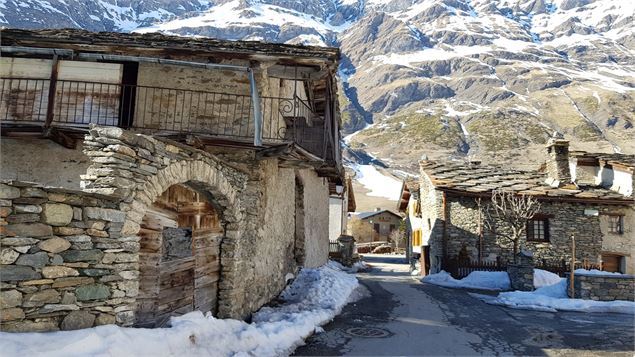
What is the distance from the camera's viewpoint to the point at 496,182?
2236 centimetres

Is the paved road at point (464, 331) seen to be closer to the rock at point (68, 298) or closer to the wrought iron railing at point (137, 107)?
the rock at point (68, 298)

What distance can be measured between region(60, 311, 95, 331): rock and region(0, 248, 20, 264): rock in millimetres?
813

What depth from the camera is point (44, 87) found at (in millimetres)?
10422

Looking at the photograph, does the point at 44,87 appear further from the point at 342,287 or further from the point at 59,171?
the point at 342,287

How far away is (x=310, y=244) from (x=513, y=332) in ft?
27.0

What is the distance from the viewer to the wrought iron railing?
9.88 metres

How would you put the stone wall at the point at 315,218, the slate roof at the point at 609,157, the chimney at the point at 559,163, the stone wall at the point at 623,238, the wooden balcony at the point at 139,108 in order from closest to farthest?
1. the wooden balcony at the point at 139,108
2. the stone wall at the point at 315,218
3. the stone wall at the point at 623,238
4. the chimney at the point at 559,163
5. the slate roof at the point at 609,157

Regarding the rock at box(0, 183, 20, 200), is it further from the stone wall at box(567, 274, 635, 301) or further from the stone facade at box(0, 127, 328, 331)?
the stone wall at box(567, 274, 635, 301)

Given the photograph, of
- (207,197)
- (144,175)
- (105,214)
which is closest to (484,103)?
(207,197)

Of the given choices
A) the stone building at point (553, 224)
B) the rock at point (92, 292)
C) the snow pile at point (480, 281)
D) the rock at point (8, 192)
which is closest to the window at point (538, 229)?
the stone building at point (553, 224)

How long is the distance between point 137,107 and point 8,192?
6404 millimetres

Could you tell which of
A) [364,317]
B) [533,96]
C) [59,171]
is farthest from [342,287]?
[533,96]

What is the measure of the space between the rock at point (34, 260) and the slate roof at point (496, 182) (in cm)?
1850

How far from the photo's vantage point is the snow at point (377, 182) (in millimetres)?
81625
